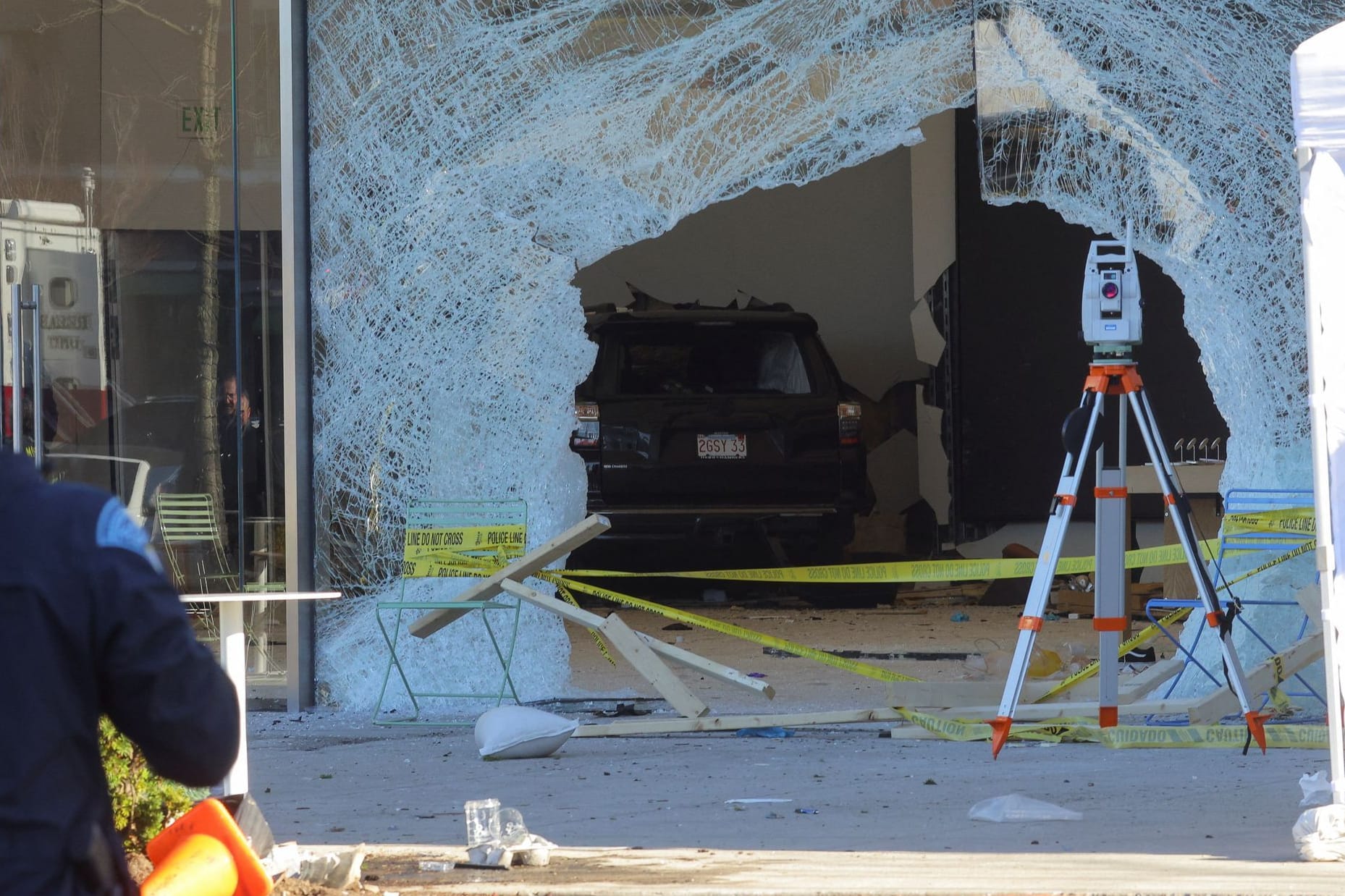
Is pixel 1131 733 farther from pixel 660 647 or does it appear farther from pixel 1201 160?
pixel 1201 160

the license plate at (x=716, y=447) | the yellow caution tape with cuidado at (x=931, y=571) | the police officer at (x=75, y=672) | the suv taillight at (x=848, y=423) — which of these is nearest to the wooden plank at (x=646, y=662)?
the yellow caution tape with cuidado at (x=931, y=571)

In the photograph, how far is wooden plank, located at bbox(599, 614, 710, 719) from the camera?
234 inches

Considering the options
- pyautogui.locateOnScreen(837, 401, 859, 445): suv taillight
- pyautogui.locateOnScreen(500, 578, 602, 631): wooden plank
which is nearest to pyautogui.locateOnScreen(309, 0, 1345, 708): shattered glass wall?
pyautogui.locateOnScreen(500, 578, 602, 631): wooden plank

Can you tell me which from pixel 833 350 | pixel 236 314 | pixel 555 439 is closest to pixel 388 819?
pixel 555 439

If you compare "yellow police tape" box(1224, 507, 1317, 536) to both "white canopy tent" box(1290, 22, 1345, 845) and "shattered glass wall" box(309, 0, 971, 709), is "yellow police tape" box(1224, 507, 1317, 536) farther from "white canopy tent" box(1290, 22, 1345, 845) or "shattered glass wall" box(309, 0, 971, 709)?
"white canopy tent" box(1290, 22, 1345, 845)

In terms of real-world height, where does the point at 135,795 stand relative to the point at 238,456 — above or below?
below

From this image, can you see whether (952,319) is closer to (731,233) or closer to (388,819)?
(731,233)

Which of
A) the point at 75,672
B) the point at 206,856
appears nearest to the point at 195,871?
the point at 206,856

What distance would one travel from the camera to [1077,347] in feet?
36.5

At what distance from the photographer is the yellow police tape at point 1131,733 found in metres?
5.48

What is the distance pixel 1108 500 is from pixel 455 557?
275 cm

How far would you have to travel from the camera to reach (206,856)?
82.0 inches

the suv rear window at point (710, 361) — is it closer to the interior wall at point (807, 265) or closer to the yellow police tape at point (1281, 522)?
the interior wall at point (807, 265)

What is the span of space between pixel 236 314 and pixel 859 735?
126 inches
